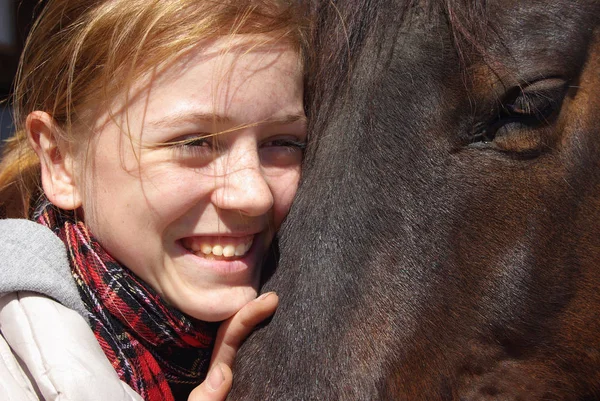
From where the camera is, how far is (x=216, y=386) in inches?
47.3

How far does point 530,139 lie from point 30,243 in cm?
90

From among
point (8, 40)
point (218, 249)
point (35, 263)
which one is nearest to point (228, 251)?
point (218, 249)

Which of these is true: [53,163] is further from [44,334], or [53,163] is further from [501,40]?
[501,40]

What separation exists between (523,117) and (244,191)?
49 cm

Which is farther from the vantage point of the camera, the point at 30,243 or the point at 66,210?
the point at 66,210

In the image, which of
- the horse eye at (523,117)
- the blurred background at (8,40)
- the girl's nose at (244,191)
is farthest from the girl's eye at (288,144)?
the blurred background at (8,40)

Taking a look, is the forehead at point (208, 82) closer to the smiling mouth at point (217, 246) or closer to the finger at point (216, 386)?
the smiling mouth at point (217, 246)

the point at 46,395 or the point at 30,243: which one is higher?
the point at 30,243

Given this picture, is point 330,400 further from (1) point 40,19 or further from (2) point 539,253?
(1) point 40,19

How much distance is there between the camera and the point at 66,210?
143 cm

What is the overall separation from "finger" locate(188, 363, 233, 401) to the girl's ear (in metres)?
0.43

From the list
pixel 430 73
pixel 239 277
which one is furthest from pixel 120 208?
pixel 430 73

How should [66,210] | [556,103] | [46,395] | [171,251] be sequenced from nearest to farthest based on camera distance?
[46,395] → [556,103] → [171,251] → [66,210]

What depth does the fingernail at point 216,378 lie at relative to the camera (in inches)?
47.4
